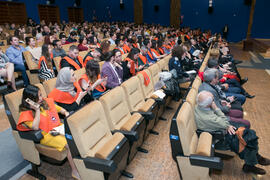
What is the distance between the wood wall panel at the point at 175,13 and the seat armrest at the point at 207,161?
16.2 m

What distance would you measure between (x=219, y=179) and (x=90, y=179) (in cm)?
137

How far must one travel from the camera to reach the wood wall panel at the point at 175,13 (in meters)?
16.0

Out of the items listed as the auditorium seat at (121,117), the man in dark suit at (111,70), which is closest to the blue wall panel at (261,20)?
the man in dark suit at (111,70)

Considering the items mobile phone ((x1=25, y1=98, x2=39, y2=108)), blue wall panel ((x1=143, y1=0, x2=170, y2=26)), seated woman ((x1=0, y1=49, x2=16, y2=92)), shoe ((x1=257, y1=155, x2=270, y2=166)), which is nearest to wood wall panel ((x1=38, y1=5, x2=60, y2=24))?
blue wall panel ((x1=143, y1=0, x2=170, y2=26))

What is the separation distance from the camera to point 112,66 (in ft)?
10.2

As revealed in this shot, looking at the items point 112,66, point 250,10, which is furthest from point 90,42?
point 250,10

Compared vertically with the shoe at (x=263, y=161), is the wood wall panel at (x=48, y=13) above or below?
above

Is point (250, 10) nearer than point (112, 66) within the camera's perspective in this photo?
No

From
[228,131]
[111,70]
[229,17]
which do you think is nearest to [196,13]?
[229,17]

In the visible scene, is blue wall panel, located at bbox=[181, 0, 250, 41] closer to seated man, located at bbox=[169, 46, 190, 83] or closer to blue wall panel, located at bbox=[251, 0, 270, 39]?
blue wall panel, located at bbox=[251, 0, 270, 39]

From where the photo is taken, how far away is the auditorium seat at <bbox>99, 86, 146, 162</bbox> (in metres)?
2.01

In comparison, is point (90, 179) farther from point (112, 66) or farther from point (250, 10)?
point (250, 10)

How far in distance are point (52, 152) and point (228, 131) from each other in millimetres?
1850

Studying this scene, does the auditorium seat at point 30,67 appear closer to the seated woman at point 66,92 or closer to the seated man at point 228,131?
the seated woman at point 66,92
